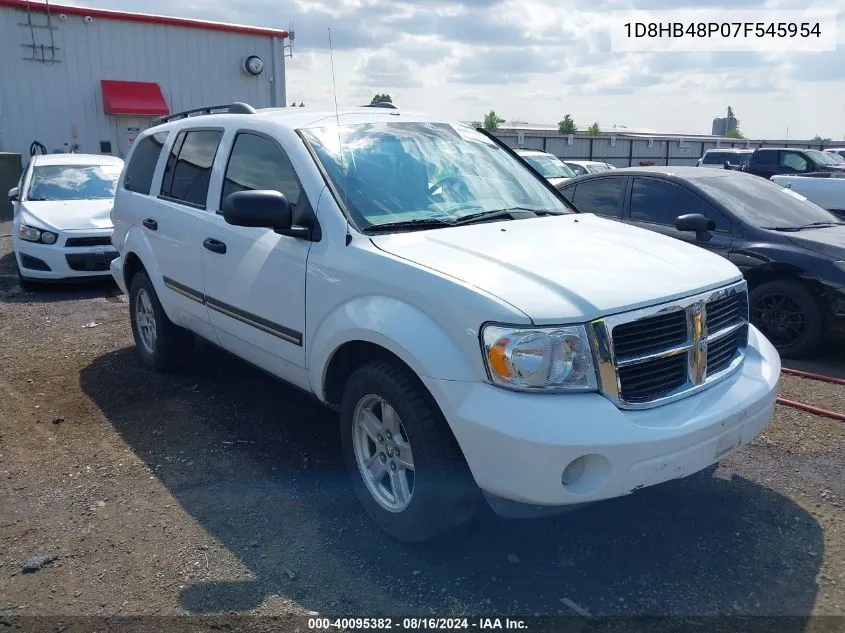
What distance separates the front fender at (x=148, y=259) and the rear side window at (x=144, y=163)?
33 centimetres

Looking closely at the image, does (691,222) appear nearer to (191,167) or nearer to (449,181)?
(449,181)

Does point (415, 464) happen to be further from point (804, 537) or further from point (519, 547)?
point (804, 537)

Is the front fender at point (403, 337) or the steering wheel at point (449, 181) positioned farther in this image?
the steering wheel at point (449, 181)

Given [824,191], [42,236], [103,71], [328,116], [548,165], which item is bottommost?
[42,236]

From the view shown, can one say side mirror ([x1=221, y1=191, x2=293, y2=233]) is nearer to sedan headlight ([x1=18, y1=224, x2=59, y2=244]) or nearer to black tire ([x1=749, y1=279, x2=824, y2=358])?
black tire ([x1=749, y1=279, x2=824, y2=358])

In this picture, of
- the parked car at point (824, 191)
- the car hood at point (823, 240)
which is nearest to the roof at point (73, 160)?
the car hood at point (823, 240)

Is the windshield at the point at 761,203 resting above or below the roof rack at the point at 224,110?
below

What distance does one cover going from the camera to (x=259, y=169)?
14.1 ft

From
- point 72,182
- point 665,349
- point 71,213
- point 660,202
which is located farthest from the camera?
point 72,182

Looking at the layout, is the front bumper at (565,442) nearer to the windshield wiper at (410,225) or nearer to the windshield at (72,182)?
the windshield wiper at (410,225)

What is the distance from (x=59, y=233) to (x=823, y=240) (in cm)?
823

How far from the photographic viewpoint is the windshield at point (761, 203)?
6.62 metres

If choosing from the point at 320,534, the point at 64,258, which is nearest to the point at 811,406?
the point at 320,534

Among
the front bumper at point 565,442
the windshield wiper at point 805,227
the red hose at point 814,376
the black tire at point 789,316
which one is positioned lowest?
the red hose at point 814,376
